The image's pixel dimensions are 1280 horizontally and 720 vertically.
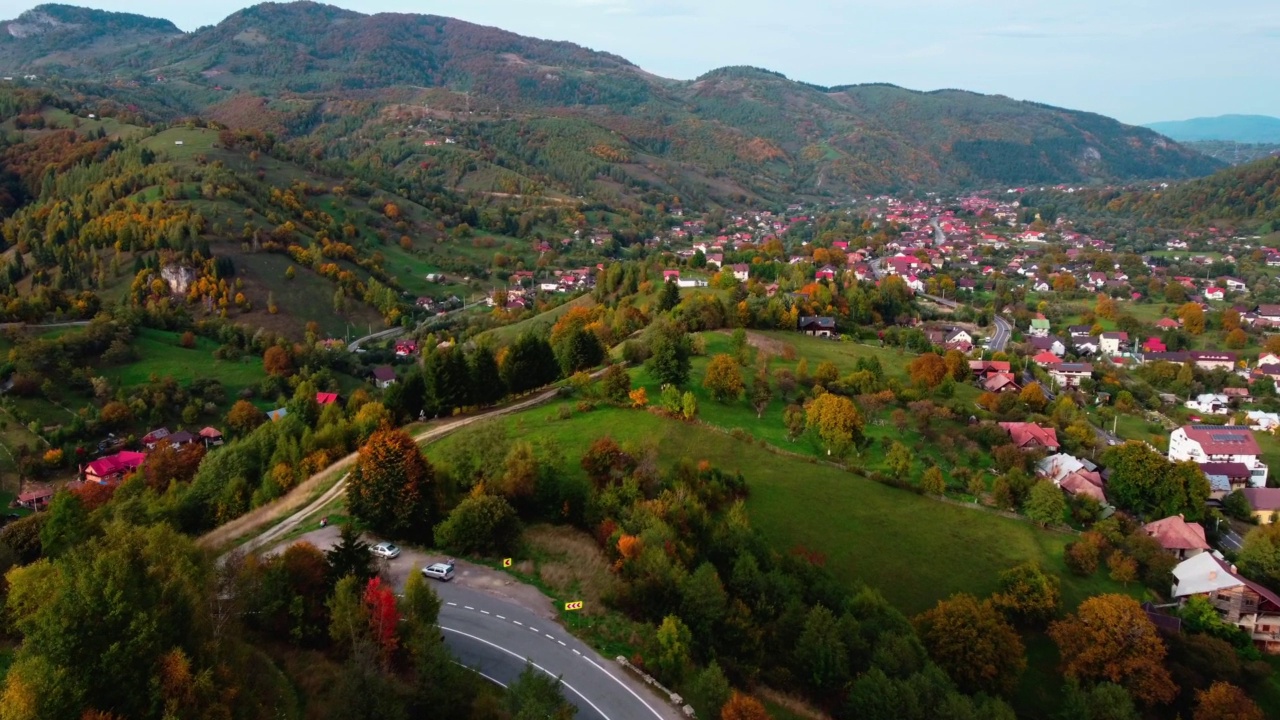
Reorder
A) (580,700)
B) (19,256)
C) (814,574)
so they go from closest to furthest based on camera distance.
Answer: (580,700) → (814,574) → (19,256)

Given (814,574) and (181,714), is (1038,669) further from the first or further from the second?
(181,714)

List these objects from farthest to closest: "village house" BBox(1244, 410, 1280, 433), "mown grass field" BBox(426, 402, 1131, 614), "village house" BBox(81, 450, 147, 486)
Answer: "village house" BBox(1244, 410, 1280, 433)
"village house" BBox(81, 450, 147, 486)
"mown grass field" BBox(426, 402, 1131, 614)

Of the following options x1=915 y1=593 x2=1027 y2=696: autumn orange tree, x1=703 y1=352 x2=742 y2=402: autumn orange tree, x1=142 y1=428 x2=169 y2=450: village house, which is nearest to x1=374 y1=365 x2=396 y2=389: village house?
x1=142 y1=428 x2=169 y2=450: village house

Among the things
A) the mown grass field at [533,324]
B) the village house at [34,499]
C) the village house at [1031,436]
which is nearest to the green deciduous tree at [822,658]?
the village house at [1031,436]

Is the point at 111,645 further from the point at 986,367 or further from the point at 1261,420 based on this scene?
the point at 1261,420

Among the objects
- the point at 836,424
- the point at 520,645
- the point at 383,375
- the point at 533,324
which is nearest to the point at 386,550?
the point at 520,645

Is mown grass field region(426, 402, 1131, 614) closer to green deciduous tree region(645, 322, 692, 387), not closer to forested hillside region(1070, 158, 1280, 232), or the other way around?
green deciduous tree region(645, 322, 692, 387)

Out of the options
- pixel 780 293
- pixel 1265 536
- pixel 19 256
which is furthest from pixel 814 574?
pixel 19 256
